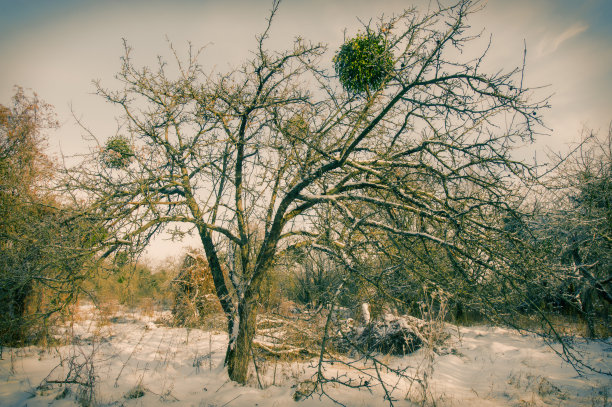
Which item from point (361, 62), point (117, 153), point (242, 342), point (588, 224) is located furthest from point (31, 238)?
point (588, 224)

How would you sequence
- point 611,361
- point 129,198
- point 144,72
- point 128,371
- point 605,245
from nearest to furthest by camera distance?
point 129,198
point 144,72
point 128,371
point 611,361
point 605,245

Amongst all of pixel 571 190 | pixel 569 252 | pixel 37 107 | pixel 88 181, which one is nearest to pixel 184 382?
pixel 88 181

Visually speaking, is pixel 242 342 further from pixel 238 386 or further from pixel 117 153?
pixel 117 153

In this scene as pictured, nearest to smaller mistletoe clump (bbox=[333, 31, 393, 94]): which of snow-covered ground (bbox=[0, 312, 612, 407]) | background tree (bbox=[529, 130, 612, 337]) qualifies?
snow-covered ground (bbox=[0, 312, 612, 407])

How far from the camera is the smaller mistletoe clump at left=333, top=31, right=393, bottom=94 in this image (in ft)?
10.9

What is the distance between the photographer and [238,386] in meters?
4.35

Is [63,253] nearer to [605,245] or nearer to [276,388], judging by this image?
[276,388]

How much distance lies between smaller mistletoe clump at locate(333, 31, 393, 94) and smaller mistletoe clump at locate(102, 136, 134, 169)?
3.40 meters

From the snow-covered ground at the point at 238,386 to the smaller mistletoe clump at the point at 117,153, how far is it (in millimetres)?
2800

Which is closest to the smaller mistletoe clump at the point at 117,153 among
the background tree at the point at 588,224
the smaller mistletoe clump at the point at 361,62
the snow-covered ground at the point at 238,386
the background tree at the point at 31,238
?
the background tree at the point at 31,238

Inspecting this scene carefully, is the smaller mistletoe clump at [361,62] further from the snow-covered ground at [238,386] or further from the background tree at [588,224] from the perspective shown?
the background tree at [588,224]

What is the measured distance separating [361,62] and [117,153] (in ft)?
13.2

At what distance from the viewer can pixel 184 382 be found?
4.83 meters

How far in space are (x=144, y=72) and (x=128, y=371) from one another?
5.40 meters
